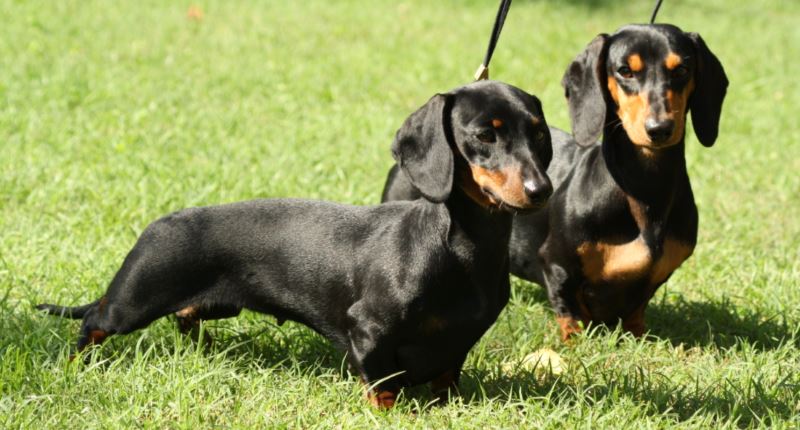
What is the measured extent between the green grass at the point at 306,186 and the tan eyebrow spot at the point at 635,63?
3.33ft

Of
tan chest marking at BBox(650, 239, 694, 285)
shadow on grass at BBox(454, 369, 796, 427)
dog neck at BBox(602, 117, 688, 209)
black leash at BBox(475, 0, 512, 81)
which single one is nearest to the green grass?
shadow on grass at BBox(454, 369, 796, 427)

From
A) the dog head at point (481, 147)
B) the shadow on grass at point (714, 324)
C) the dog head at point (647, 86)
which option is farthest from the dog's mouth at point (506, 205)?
the shadow on grass at point (714, 324)

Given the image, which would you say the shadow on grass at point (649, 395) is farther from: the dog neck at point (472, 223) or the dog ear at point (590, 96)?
the dog ear at point (590, 96)

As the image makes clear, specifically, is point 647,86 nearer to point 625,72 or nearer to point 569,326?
point 625,72

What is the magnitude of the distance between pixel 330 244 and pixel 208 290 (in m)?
0.43

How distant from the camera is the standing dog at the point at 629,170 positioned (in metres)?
3.49

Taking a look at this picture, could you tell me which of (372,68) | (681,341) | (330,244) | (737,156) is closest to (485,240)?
(330,244)

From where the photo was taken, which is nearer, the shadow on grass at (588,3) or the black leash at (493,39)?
the black leash at (493,39)

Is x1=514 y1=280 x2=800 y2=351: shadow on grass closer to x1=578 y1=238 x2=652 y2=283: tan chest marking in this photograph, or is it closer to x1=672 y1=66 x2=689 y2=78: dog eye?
x1=578 y1=238 x2=652 y2=283: tan chest marking

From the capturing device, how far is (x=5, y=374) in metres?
3.13

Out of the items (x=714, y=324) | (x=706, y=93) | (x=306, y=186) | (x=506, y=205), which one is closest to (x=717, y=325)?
(x=714, y=324)

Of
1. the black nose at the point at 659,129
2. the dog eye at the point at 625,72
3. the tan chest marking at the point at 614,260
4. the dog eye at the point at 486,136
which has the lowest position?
the tan chest marking at the point at 614,260

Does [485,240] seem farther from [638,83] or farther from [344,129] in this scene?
[344,129]

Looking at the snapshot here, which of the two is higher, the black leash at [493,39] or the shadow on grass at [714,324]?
the black leash at [493,39]
